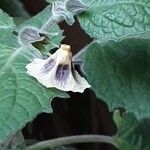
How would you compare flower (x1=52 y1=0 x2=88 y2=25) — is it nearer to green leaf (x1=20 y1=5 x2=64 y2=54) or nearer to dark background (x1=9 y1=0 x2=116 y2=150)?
green leaf (x1=20 y1=5 x2=64 y2=54)

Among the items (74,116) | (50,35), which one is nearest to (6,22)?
(50,35)

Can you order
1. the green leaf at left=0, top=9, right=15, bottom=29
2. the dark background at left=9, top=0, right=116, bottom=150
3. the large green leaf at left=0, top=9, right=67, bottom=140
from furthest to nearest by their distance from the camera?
the dark background at left=9, top=0, right=116, bottom=150 → the green leaf at left=0, top=9, right=15, bottom=29 → the large green leaf at left=0, top=9, right=67, bottom=140

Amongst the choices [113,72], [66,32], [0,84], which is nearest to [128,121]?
[113,72]

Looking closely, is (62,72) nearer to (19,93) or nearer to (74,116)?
(19,93)

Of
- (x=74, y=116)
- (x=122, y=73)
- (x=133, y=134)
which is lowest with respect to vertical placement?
(x=74, y=116)

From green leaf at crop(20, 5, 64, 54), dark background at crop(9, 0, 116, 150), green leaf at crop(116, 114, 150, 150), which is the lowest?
dark background at crop(9, 0, 116, 150)

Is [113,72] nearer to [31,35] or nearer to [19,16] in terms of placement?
[31,35]

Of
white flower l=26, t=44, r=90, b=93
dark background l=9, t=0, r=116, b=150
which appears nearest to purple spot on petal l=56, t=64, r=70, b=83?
white flower l=26, t=44, r=90, b=93
